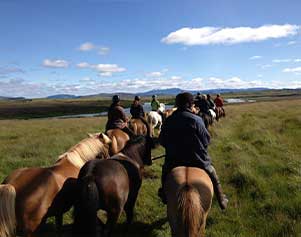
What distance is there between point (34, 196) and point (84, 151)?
1.71 meters

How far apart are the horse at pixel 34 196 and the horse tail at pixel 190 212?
1.96 meters

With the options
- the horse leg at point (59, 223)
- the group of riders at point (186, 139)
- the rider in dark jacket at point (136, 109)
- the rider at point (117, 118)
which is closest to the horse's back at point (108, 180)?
the group of riders at point (186, 139)

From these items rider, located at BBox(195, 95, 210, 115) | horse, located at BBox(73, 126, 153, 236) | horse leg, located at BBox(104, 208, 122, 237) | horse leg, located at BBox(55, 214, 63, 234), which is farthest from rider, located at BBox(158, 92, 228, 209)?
rider, located at BBox(195, 95, 210, 115)

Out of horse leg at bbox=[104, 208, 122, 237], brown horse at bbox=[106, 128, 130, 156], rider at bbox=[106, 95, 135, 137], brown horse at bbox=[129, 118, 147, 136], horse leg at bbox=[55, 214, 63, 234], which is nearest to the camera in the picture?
horse leg at bbox=[104, 208, 122, 237]

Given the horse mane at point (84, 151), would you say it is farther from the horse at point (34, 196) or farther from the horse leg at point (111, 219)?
the horse leg at point (111, 219)

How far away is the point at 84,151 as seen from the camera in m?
6.93

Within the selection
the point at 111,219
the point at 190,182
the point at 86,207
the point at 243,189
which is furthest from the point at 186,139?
the point at 243,189

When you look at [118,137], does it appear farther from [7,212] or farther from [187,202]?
[187,202]

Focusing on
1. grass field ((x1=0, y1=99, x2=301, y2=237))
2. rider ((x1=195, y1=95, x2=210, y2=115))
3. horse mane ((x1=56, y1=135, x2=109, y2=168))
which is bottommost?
grass field ((x1=0, y1=99, x2=301, y2=237))

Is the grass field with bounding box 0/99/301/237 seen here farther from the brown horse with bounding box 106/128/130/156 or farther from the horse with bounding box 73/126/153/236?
the brown horse with bounding box 106/128/130/156

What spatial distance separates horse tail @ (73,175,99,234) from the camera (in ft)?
17.6

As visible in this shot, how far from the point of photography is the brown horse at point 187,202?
472 cm

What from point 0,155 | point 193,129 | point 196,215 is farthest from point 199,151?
point 0,155

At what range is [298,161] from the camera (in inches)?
436
